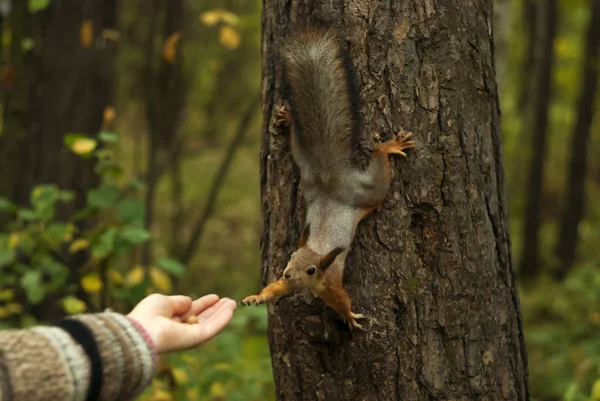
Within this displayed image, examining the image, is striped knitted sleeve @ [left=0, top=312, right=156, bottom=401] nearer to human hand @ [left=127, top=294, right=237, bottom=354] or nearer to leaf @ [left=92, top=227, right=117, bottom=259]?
human hand @ [left=127, top=294, right=237, bottom=354]

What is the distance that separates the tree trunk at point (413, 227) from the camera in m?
1.69

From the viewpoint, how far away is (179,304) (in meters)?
1.66

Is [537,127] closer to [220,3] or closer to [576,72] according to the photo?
[576,72]

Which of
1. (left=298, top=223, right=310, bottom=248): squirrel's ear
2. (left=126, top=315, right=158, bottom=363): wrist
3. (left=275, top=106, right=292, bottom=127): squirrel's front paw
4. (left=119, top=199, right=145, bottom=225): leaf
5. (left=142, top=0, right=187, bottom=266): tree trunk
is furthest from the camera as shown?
(left=142, top=0, right=187, bottom=266): tree trunk

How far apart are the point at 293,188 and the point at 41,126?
3.20 metres

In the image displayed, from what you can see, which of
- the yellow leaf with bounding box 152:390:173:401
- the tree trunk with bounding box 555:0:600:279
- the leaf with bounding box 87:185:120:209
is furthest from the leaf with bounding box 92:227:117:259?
the tree trunk with bounding box 555:0:600:279

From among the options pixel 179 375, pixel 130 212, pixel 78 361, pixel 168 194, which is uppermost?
pixel 130 212

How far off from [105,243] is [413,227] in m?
1.50

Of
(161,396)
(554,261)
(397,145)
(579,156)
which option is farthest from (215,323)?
(554,261)

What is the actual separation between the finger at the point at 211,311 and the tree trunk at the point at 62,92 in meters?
2.89

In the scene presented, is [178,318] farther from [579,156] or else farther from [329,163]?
[579,156]

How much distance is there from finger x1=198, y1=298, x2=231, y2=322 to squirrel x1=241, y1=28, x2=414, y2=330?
10.7 inches

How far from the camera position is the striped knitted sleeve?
1.33 metres

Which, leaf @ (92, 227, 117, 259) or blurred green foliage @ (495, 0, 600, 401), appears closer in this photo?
leaf @ (92, 227, 117, 259)
